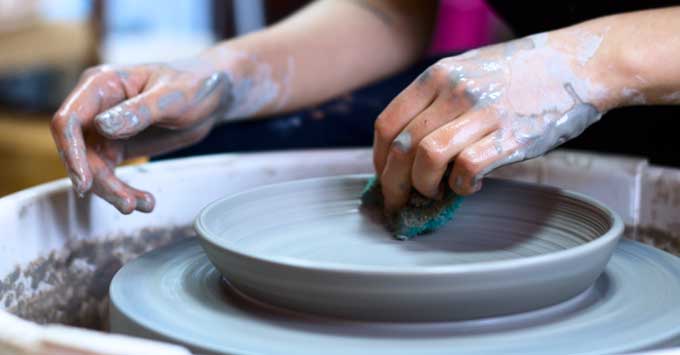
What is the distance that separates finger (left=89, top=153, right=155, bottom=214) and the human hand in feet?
1.10

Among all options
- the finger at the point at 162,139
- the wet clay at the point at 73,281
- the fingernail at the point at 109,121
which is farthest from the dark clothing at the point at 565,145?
the fingernail at the point at 109,121

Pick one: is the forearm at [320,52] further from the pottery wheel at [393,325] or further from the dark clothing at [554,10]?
the pottery wheel at [393,325]

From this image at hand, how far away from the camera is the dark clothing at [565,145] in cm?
138

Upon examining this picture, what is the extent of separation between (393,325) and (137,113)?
472 mm

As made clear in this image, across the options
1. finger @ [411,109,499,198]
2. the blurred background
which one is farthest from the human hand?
the blurred background

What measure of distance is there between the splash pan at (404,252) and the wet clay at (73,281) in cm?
25

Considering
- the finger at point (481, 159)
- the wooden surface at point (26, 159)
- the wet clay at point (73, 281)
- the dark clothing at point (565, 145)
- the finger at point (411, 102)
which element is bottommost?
the wooden surface at point (26, 159)

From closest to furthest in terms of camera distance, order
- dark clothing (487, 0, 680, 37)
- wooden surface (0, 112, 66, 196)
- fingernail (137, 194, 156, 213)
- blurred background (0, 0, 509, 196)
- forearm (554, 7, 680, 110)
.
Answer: forearm (554, 7, 680, 110)
fingernail (137, 194, 156, 213)
dark clothing (487, 0, 680, 37)
wooden surface (0, 112, 66, 196)
blurred background (0, 0, 509, 196)

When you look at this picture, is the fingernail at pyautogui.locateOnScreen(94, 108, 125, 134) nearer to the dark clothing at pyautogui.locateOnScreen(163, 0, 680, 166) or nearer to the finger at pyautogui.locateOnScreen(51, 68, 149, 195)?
the finger at pyautogui.locateOnScreen(51, 68, 149, 195)

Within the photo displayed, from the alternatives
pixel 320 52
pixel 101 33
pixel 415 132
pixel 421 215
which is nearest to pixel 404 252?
pixel 421 215

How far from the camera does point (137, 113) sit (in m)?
1.09

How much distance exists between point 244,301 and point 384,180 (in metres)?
0.22

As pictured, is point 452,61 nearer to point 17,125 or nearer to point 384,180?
point 384,180

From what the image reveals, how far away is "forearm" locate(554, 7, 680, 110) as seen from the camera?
1009mm
